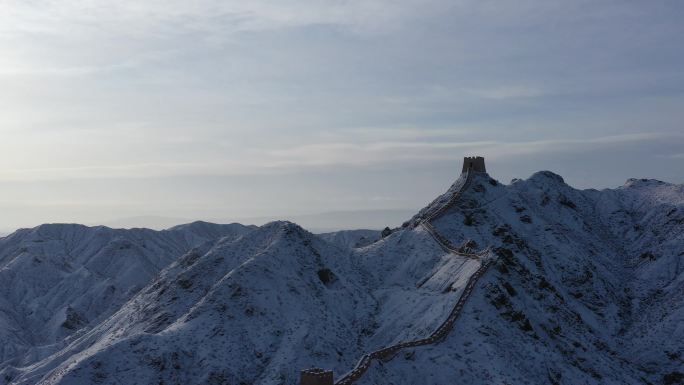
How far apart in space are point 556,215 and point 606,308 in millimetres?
25899

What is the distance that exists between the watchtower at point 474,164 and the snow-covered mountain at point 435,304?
2181 millimetres

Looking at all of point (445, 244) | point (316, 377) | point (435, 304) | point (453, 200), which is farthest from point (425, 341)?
point (453, 200)

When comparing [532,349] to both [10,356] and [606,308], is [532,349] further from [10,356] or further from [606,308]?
[10,356]

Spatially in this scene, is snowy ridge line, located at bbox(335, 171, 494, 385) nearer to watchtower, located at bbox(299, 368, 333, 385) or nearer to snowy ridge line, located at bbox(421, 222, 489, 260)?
snowy ridge line, located at bbox(421, 222, 489, 260)

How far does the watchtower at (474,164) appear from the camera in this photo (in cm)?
11450

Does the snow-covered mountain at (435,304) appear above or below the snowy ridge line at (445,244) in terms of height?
below

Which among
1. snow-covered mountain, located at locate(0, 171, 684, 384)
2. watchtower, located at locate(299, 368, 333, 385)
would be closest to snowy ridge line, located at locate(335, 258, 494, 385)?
snow-covered mountain, located at locate(0, 171, 684, 384)

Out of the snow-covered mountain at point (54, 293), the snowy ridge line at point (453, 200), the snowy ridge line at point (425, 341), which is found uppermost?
the snowy ridge line at point (453, 200)

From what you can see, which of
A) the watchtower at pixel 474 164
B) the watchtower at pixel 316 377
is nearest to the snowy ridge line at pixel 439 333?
the watchtower at pixel 316 377

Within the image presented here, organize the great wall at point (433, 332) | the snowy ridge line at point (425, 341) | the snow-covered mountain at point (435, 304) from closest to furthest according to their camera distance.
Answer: the great wall at point (433, 332) → the snowy ridge line at point (425, 341) → the snow-covered mountain at point (435, 304)

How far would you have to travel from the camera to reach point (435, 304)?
73500 millimetres

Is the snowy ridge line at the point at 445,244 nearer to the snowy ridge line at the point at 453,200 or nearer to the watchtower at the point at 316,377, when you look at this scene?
the snowy ridge line at the point at 453,200

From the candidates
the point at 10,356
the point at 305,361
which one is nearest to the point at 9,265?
the point at 10,356

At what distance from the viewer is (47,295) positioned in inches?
6668
